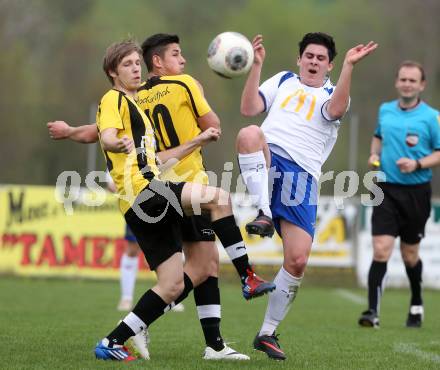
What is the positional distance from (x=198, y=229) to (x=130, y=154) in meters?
0.84

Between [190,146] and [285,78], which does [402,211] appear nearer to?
[285,78]

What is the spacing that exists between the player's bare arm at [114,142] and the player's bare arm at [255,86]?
125 centimetres

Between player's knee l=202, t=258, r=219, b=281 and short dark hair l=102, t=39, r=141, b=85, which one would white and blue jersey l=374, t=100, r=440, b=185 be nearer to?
player's knee l=202, t=258, r=219, b=281

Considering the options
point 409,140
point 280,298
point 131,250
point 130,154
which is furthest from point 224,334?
point 131,250

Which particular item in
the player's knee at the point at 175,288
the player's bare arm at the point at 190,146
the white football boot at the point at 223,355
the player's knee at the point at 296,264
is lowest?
the white football boot at the point at 223,355

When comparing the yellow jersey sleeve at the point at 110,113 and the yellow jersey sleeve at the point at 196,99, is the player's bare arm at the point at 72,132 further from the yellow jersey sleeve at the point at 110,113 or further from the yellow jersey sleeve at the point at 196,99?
the yellow jersey sleeve at the point at 196,99

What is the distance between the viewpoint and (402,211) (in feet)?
32.4

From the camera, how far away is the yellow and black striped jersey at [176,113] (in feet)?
21.8

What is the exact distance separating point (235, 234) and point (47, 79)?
138ft

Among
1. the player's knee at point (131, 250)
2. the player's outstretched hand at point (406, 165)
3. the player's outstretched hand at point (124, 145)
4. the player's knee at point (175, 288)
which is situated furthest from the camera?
the player's knee at point (131, 250)

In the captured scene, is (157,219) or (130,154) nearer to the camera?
(130,154)

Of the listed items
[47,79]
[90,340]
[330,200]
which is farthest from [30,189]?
[47,79]

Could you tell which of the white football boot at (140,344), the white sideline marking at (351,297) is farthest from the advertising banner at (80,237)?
the white football boot at (140,344)

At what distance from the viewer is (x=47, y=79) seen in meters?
47.1
